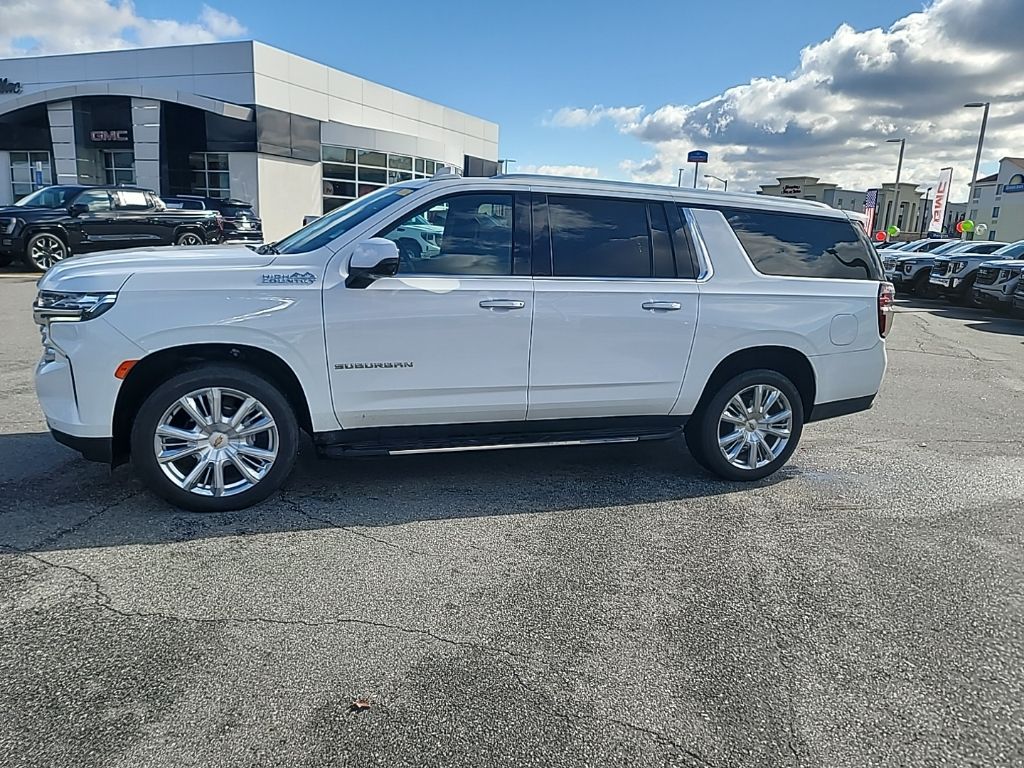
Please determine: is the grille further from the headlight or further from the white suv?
the headlight

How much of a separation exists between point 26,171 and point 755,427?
125ft

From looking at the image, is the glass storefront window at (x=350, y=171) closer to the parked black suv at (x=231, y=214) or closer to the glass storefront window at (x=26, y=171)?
the parked black suv at (x=231, y=214)

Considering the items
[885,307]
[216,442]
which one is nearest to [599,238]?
[885,307]

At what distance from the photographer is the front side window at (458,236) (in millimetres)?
4344

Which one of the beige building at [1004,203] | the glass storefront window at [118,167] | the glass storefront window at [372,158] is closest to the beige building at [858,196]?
the beige building at [1004,203]

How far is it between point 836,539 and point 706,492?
91cm

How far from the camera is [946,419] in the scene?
7.19 metres

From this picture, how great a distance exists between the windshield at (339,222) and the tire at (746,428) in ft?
8.08

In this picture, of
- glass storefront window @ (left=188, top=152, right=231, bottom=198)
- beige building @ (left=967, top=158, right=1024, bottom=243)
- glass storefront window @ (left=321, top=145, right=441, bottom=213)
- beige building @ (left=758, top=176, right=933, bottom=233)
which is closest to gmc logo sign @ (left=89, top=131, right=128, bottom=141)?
glass storefront window @ (left=188, top=152, right=231, bottom=198)

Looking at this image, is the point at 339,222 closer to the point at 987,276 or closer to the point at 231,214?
the point at 987,276

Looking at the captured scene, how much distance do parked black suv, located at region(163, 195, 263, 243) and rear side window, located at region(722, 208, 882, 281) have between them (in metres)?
18.1

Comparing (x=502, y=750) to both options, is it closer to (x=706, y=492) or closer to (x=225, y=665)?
(x=225, y=665)

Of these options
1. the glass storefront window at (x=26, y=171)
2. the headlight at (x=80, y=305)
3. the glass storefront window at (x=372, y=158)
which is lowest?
the headlight at (x=80, y=305)

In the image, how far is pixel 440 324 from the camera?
4.29m
